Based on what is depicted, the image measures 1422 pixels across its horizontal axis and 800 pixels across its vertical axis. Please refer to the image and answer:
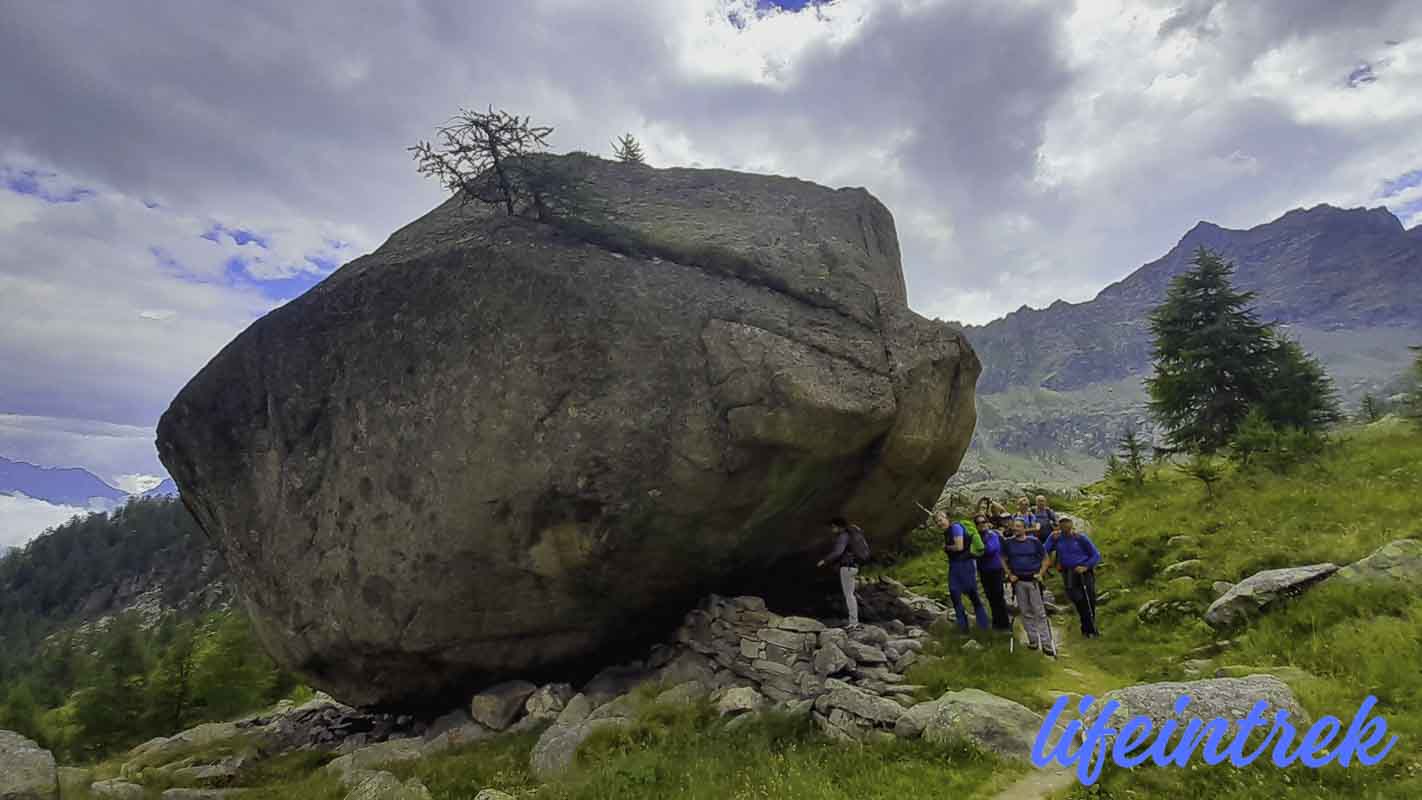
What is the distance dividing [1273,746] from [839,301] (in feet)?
35.9

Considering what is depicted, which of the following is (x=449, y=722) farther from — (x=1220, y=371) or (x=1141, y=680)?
(x=1220, y=371)

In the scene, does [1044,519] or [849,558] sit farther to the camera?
[1044,519]

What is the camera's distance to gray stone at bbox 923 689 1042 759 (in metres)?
9.49

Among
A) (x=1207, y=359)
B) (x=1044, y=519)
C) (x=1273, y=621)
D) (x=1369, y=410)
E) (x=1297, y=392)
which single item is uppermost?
(x=1207, y=359)

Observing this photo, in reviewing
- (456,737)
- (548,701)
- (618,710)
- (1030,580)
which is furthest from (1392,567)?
(456,737)

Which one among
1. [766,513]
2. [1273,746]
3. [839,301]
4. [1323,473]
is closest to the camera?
[1273,746]

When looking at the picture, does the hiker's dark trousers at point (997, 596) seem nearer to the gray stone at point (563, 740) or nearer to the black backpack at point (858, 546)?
the black backpack at point (858, 546)

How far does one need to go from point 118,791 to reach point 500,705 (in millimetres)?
7983

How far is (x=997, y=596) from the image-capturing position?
15.3 m

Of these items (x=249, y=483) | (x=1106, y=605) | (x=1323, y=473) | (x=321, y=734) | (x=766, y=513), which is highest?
(x=249, y=483)

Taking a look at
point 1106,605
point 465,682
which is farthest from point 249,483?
point 1106,605

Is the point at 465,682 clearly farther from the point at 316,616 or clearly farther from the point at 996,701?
the point at 996,701

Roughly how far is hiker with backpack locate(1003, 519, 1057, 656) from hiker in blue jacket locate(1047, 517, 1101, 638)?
59cm

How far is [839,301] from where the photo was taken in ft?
52.8
